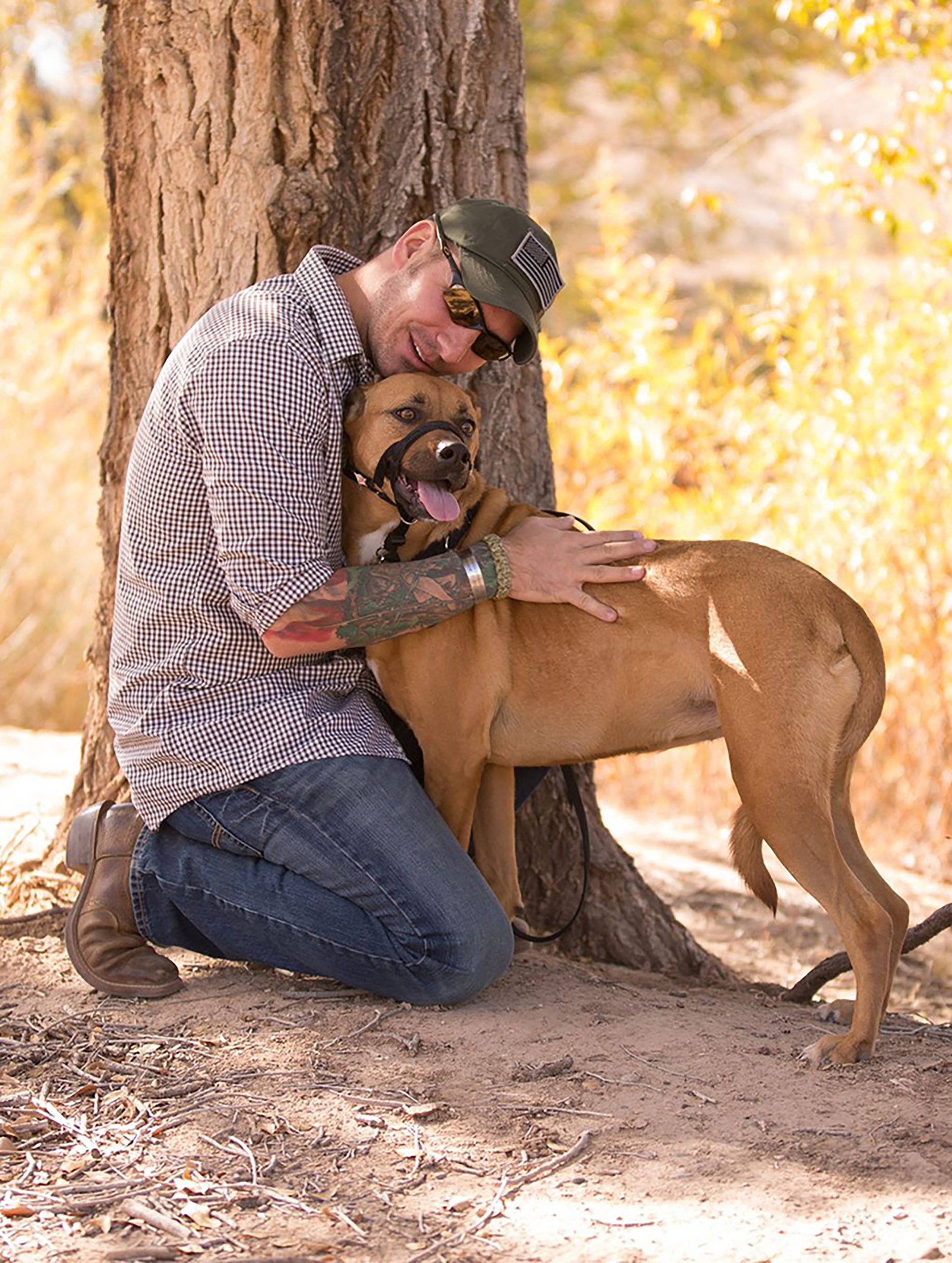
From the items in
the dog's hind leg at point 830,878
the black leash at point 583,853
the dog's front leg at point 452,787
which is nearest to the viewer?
the dog's hind leg at point 830,878

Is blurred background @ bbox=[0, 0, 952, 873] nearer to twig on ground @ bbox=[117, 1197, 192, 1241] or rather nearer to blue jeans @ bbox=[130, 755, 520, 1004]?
blue jeans @ bbox=[130, 755, 520, 1004]

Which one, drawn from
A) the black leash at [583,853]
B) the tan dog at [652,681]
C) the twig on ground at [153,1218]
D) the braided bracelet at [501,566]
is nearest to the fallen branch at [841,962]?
the tan dog at [652,681]

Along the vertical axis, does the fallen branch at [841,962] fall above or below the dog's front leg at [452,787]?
below

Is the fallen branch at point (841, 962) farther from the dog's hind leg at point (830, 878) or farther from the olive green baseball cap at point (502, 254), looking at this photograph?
the olive green baseball cap at point (502, 254)

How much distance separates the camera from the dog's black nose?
3.71 meters

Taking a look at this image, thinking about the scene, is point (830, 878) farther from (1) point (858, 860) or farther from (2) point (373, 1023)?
(2) point (373, 1023)

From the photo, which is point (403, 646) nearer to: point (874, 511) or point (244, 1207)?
point (244, 1207)

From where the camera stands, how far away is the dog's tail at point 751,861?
3.77 m

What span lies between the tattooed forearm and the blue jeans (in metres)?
0.35

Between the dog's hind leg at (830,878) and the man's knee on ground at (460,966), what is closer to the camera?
the dog's hind leg at (830,878)

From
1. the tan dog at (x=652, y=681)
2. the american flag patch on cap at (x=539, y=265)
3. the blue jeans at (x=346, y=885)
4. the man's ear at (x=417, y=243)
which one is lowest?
the blue jeans at (x=346, y=885)

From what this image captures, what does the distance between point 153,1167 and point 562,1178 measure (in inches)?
32.1

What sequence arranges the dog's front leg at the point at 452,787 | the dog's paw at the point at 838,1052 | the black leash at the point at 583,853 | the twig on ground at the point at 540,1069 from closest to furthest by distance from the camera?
the twig on ground at the point at 540,1069
the dog's paw at the point at 838,1052
the dog's front leg at the point at 452,787
the black leash at the point at 583,853

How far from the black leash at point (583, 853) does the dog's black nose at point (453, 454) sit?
110cm
